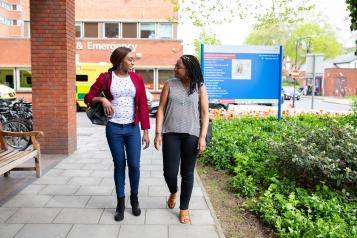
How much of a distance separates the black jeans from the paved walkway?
364mm

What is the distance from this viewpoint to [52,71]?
784 centimetres

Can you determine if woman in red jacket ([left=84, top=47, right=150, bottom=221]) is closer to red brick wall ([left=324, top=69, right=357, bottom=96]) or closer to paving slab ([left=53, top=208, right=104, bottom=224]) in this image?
paving slab ([left=53, top=208, right=104, bottom=224])

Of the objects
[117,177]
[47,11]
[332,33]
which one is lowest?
[117,177]

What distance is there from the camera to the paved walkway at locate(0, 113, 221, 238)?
159 inches

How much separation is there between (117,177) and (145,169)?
2637mm

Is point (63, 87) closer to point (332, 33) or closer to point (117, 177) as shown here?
point (117, 177)

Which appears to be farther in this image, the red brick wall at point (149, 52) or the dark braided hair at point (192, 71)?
the red brick wall at point (149, 52)

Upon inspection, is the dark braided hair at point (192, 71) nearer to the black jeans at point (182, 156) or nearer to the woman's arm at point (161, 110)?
the woman's arm at point (161, 110)

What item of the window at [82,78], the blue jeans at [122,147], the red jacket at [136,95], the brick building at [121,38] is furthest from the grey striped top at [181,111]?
the brick building at [121,38]

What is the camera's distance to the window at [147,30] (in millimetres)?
30688

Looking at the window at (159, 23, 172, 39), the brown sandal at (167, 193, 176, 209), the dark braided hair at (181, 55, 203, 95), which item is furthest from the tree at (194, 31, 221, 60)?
the dark braided hair at (181, 55, 203, 95)

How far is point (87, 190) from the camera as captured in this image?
218 inches

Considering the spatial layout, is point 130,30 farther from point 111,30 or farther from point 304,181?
point 304,181

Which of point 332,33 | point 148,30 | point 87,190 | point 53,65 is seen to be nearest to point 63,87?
point 53,65
